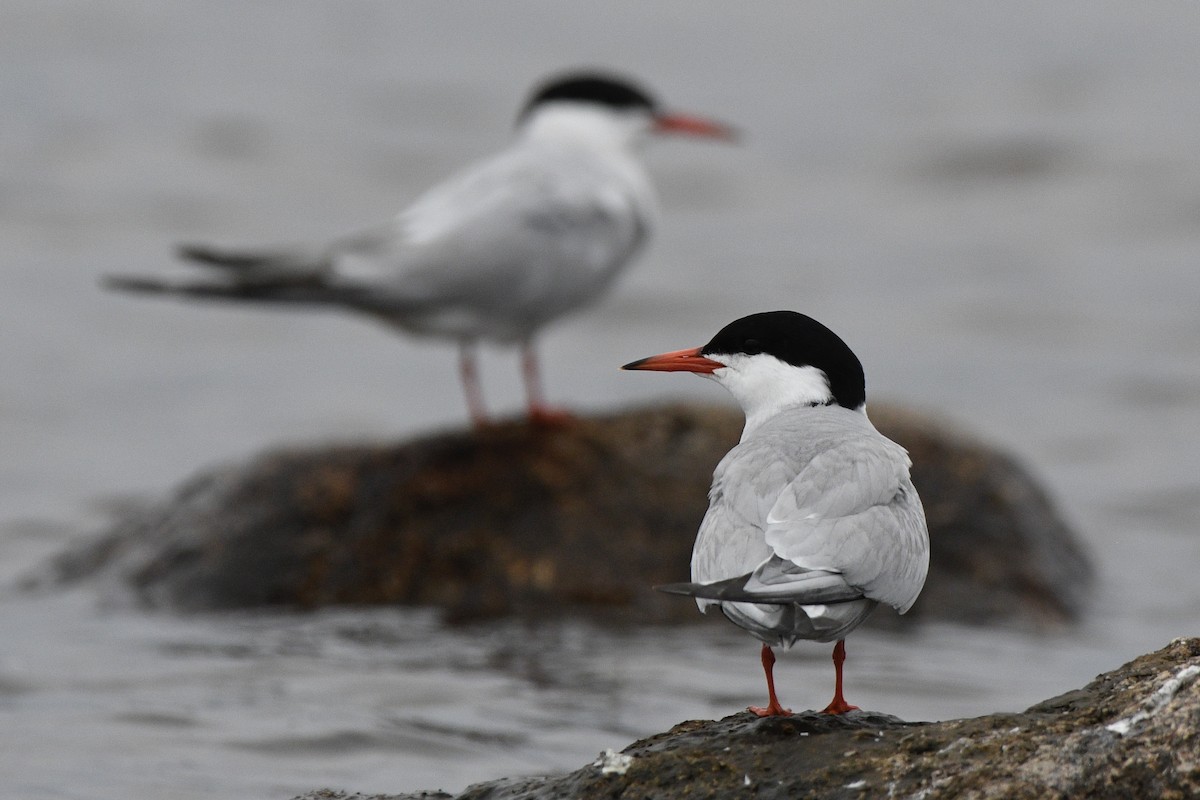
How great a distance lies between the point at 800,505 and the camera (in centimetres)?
342

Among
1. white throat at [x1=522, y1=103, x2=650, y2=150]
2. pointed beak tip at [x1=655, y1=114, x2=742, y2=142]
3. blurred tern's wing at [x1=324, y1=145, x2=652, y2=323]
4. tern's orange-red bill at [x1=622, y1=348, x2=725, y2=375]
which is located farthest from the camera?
pointed beak tip at [x1=655, y1=114, x2=742, y2=142]

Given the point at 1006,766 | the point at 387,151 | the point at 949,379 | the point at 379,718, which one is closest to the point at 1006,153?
the point at 949,379

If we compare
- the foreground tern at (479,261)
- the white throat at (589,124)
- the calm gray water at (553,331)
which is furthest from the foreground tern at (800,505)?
the white throat at (589,124)

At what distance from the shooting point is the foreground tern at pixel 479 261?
761cm

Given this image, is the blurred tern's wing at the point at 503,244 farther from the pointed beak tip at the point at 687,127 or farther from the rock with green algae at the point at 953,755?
the rock with green algae at the point at 953,755

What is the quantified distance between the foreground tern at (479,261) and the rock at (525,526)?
1.51 feet

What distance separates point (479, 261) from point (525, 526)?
136 centimetres

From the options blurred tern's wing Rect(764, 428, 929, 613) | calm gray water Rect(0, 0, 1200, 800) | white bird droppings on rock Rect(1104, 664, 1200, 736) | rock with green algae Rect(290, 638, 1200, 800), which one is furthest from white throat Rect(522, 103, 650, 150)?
white bird droppings on rock Rect(1104, 664, 1200, 736)

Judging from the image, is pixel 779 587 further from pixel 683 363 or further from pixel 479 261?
pixel 479 261

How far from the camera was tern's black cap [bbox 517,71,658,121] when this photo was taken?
9227mm

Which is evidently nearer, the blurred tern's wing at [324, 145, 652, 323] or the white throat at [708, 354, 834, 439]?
the white throat at [708, 354, 834, 439]

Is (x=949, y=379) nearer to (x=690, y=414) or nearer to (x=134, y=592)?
(x=690, y=414)

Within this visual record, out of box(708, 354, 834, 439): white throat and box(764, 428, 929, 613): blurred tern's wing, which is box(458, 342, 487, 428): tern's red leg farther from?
box(764, 428, 929, 613): blurred tern's wing

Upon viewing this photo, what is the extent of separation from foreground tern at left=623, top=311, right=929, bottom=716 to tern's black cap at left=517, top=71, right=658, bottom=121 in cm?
525
